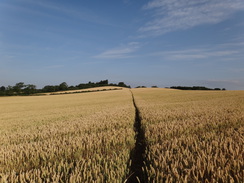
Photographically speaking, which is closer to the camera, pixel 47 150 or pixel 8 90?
pixel 47 150

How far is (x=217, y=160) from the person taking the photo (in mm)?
A: 2598

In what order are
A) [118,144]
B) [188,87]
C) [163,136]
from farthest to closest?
[188,87] → [163,136] → [118,144]

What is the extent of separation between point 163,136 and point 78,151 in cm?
238

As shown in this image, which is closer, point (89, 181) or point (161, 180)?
point (161, 180)

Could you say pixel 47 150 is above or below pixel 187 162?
below

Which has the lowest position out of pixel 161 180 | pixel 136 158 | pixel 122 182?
pixel 136 158

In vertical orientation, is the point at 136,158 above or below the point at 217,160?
below

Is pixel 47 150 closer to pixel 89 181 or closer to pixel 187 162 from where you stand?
pixel 89 181

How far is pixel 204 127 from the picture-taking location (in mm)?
5789

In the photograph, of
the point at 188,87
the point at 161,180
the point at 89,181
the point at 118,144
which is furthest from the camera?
the point at 188,87

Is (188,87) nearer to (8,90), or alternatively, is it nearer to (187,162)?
(187,162)

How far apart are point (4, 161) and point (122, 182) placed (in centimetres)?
273

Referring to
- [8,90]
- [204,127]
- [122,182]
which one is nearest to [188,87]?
[204,127]

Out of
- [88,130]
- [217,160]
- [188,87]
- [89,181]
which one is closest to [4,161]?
[89,181]
